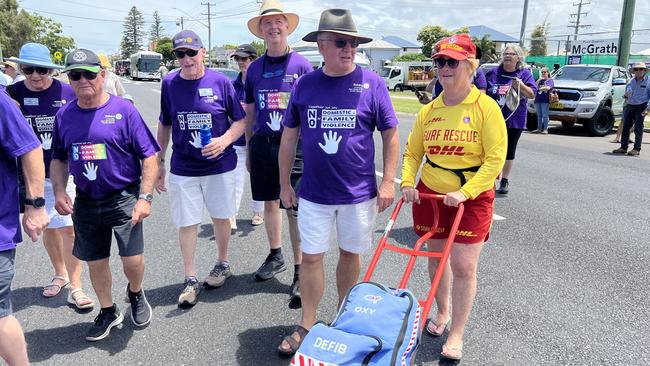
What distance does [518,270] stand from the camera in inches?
180

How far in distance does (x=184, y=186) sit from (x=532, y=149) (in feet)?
33.5

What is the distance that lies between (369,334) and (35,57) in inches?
123

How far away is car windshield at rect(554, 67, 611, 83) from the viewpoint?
15.8m

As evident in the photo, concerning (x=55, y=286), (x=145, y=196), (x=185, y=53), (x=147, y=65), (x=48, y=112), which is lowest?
(x=55, y=286)

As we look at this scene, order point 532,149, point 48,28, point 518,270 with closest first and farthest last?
point 518,270, point 532,149, point 48,28

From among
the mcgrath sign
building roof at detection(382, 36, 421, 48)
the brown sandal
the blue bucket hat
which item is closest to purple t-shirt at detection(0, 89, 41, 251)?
the blue bucket hat

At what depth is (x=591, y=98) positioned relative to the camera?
14906 mm

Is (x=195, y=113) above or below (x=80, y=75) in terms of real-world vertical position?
below

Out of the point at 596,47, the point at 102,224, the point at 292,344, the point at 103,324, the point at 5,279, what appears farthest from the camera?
the point at 596,47

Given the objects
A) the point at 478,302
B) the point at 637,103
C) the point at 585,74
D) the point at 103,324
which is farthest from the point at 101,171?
the point at 585,74

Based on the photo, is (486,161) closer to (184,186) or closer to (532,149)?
(184,186)

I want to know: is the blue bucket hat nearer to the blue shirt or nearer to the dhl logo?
the dhl logo

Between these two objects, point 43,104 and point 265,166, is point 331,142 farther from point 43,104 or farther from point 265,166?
point 43,104

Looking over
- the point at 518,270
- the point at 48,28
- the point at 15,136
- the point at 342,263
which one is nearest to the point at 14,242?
the point at 15,136
